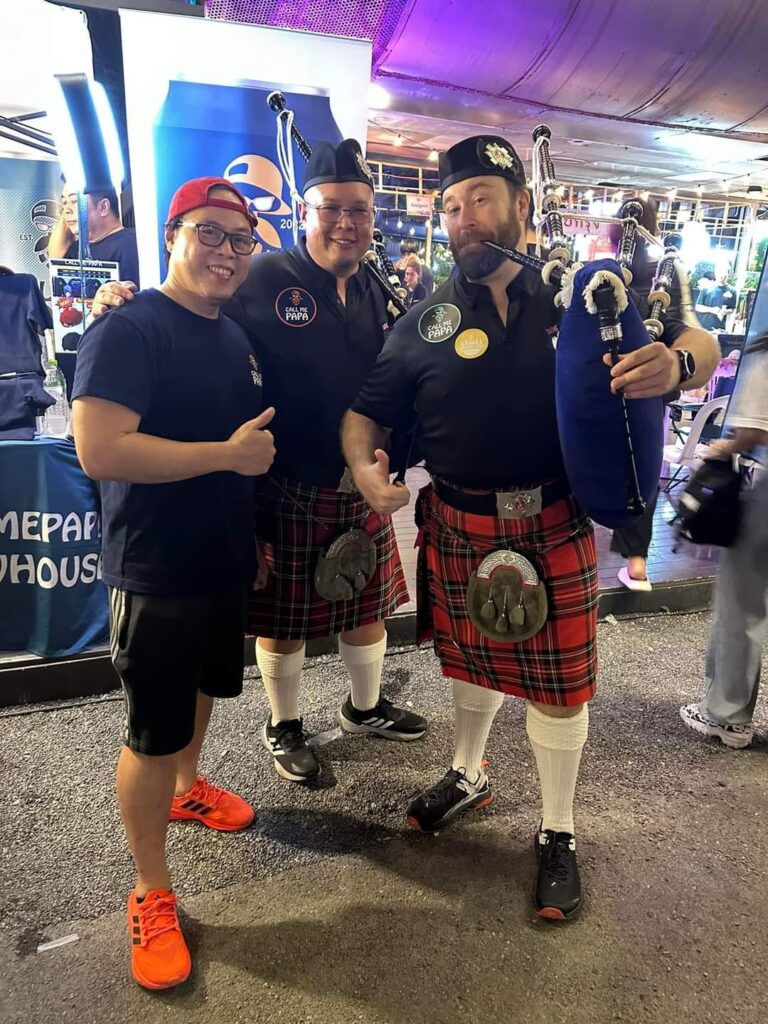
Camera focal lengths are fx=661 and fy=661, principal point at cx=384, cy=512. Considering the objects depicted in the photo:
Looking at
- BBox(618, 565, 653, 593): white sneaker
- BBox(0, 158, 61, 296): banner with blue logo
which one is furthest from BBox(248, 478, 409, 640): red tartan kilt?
BBox(618, 565, 653, 593): white sneaker

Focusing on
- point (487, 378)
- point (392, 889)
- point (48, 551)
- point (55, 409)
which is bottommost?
point (392, 889)

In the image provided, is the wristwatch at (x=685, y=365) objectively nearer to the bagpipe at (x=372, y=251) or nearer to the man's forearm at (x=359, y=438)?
the man's forearm at (x=359, y=438)

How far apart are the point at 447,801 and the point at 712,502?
103 centimetres

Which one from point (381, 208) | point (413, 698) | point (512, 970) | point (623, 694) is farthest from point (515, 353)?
point (381, 208)

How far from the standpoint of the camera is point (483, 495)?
137 cm

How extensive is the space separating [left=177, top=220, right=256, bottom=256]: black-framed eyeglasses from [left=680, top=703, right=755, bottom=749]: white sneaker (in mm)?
1892

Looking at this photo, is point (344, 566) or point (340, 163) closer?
point (340, 163)

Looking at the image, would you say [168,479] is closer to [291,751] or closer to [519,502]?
[519,502]

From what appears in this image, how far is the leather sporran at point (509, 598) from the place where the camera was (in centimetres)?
134

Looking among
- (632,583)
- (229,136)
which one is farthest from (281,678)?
(632,583)

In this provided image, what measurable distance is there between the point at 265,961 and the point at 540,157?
1647 mm

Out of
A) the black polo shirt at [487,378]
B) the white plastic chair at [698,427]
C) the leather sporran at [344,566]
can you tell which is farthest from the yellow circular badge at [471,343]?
the white plastic chair at [698,427]

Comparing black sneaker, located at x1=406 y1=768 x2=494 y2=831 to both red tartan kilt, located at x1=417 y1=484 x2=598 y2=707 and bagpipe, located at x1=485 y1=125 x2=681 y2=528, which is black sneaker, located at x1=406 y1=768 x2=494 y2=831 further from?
bagpipe, located at x1=485 y1=125 x2=681 y2=528

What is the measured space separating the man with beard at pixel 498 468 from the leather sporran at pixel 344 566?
0.22 m
